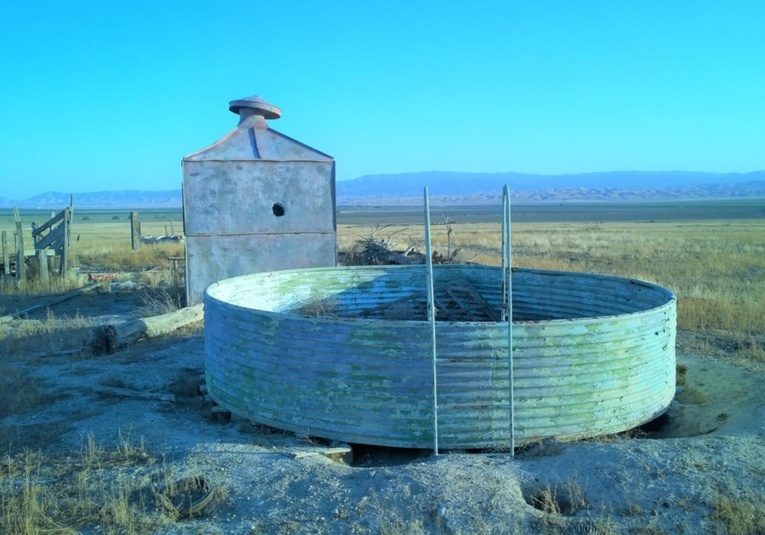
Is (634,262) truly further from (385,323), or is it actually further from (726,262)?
(385,323)

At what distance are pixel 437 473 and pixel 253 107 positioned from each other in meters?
9.78

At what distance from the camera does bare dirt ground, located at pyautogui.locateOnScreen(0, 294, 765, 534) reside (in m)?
4.57

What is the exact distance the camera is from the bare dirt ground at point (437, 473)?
457 centimetres

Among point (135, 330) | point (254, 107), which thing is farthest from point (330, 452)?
point (254, 107)

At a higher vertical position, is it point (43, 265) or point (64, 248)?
point (64, 248)

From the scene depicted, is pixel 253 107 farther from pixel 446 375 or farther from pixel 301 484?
pixel 301 484

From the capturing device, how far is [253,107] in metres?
13.1

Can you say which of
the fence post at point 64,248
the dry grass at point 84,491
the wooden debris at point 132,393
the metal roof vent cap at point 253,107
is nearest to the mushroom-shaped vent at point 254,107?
the metal roof vent cap at point 253,107

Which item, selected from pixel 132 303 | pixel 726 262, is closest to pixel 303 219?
pixel 132 303

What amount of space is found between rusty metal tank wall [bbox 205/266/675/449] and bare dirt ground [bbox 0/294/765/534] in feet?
0.77

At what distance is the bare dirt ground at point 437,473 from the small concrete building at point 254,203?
18.4 ft

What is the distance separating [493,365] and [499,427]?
58 centimetres

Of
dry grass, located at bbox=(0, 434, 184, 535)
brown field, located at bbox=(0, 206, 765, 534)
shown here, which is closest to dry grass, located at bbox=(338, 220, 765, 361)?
brown field, located at bbox=(0, 206, 765, 534)

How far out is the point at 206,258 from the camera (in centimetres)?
1298
